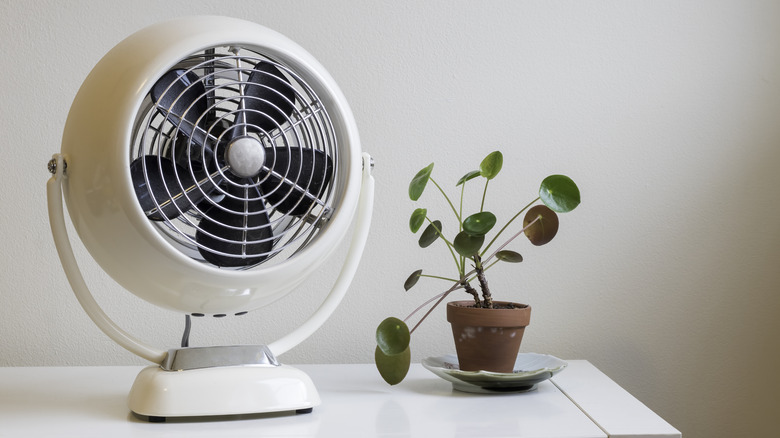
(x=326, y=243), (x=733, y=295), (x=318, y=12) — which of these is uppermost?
(x=318, y=12)

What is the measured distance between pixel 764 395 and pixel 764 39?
0.80 metres

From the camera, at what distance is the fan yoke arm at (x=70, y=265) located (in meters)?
0.92

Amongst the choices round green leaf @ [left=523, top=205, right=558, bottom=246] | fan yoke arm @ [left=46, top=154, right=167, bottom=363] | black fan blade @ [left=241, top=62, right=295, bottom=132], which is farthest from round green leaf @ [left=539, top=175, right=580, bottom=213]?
fan yoke arm @ [left=46, top=154, right=167, bottom=363]

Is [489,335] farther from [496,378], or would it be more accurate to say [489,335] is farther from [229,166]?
[229,166]

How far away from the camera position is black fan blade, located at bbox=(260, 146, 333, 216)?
0.98m

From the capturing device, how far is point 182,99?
0.95 m

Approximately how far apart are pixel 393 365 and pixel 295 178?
365mm

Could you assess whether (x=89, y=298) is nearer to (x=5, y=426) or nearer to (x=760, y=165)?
(x=5, y=426)

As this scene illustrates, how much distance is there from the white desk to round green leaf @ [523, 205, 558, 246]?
0.26 meters

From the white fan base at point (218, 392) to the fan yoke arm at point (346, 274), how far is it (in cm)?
11

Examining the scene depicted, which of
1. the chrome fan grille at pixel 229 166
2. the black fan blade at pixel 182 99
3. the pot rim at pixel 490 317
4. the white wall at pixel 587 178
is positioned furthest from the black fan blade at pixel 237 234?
the white wall at pixel 587 178

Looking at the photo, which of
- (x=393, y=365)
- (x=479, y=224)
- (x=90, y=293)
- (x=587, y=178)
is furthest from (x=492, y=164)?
(x=90, y=293)

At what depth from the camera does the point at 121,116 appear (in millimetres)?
873

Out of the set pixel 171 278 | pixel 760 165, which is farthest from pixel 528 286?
pixel 171 278
